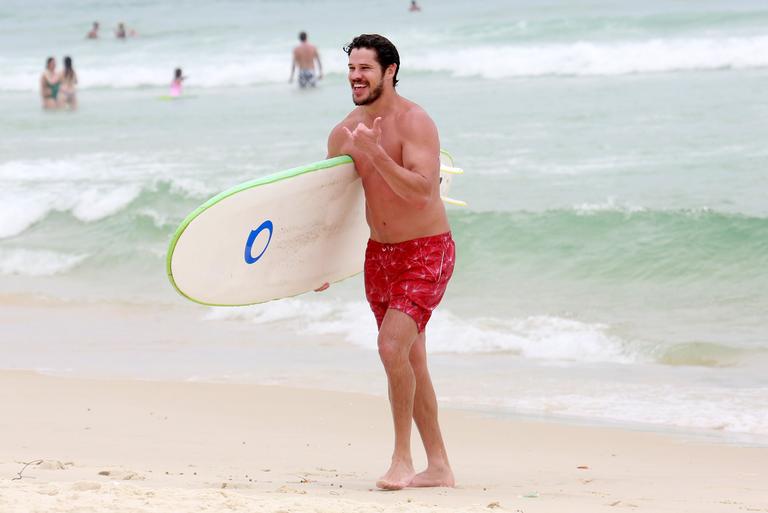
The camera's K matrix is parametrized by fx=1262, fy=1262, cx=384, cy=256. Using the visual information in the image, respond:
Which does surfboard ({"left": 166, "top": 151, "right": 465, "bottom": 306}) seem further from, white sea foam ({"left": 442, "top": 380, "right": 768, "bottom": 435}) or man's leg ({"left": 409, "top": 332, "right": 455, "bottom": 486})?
white sea foam ({"left": 442, "top": 380, "right": 768, "bottom": 435})

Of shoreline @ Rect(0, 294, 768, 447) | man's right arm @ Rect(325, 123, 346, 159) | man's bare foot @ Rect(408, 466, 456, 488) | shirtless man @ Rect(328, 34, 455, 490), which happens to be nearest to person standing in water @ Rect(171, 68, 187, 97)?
shoreline @ Rect(0, 294, 768, 447)

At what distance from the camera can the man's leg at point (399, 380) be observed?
4273mm

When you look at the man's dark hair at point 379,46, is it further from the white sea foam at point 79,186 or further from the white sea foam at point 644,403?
the white sea foam at point 79,186

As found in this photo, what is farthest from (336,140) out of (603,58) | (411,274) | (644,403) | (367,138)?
(603,58)

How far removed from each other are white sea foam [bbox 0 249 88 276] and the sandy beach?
3.86 meters

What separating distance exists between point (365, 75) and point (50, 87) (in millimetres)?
18752

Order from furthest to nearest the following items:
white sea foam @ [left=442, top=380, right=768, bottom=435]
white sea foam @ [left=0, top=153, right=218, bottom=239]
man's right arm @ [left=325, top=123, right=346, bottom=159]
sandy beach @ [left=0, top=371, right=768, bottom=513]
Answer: white sea foam @ [left=0, top=153, right=218, bottom=239], white sea foam @ [left=442, top=380, right=768, bottom=435], man's right arm @ [left=325, top=123, right=346, bottom=159], sandy beach @ [left=0, top=371, right=768, bottom=513]

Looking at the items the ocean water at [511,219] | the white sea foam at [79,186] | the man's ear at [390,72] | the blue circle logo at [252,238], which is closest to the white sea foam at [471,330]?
the ocean water at [511,219]

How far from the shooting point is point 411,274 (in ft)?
14.3

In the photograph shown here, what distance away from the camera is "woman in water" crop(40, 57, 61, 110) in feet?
71.8

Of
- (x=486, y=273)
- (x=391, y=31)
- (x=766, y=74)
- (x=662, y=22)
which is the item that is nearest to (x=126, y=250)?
(x=486, y=273)

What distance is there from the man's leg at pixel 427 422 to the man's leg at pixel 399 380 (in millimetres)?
86

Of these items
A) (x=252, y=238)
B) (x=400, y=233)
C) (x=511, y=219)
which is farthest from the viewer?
→ (x=511, y=219)

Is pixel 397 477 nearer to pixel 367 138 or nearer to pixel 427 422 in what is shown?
pixel 427 422
